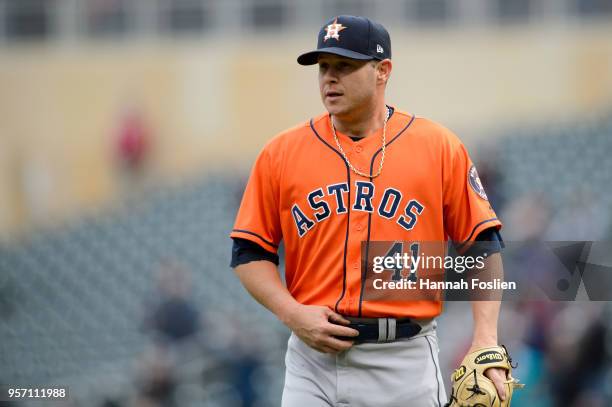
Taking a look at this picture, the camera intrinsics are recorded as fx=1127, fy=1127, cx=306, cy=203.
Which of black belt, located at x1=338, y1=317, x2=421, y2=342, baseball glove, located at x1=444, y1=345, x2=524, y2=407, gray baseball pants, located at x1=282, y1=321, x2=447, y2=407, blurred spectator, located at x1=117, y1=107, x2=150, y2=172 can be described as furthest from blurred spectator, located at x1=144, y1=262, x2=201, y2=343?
baseball glove, located at x1=444, y1=345, x2=524, y2=407

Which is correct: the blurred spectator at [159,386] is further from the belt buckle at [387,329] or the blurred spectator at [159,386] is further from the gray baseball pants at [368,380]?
the belt buckle at [387,329]

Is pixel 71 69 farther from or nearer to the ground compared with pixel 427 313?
nearer to the ground

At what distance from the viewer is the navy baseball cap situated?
160 inches

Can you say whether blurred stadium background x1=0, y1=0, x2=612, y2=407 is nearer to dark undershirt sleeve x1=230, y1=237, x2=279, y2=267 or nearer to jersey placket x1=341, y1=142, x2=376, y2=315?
dark undershirt sleeve x1=230, y1=237, x2=279, y2=267

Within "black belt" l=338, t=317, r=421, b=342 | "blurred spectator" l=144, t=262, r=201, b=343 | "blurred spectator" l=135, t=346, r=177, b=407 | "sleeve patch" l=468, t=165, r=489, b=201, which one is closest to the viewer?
"black belt" l=338, t=317, r=421, b=342

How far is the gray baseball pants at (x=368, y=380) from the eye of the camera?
4.04 meters

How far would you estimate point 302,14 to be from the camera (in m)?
16.8

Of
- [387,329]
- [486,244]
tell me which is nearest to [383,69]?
[486,244]

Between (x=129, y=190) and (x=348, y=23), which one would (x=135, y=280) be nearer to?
(x=129, y=190)

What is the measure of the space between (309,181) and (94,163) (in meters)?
13.1

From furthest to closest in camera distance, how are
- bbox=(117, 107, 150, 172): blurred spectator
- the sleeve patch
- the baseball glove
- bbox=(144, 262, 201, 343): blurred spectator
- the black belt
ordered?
bbox=(117, 107, 150, 172): blurred spectator, bbox=(144, 262, 201, 343): blurred spectator, the sleeve patch, the black belt, the baseball glove

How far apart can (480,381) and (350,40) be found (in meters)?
1.29

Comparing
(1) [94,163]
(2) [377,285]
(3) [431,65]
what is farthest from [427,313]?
(1) [94,163]
